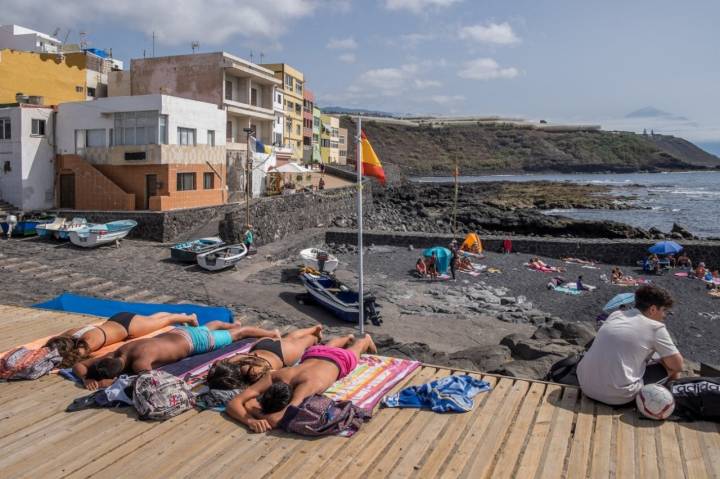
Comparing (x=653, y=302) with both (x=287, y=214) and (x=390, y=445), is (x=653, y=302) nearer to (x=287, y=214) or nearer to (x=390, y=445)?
(x=390, y=445)

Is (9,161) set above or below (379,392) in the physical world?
above

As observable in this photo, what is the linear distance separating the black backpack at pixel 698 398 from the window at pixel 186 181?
82.6 ft

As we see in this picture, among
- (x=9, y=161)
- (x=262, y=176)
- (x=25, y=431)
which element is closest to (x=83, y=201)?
(x=9, y=161)

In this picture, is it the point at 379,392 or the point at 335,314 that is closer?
the point at 379,392

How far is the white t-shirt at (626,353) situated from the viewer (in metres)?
5.59

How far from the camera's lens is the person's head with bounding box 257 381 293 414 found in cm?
539

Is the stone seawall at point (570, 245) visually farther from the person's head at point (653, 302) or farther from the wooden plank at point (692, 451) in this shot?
the wooden plank at point (692, 451)

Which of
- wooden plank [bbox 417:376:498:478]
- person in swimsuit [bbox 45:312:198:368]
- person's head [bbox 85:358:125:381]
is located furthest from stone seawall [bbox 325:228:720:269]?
person's head [bbox 85:358:125:381]

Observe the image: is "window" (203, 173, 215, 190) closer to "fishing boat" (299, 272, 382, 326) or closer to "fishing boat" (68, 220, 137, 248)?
"fishing boat" (68, 220, 137, 248)

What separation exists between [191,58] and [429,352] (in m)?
29.9

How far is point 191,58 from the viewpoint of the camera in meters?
34.9

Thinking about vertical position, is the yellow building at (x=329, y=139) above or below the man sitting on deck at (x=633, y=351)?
above

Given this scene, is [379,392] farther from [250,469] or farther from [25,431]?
[25,431]

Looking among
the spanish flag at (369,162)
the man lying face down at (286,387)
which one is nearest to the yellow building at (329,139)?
the spanish flag at (369,162)
